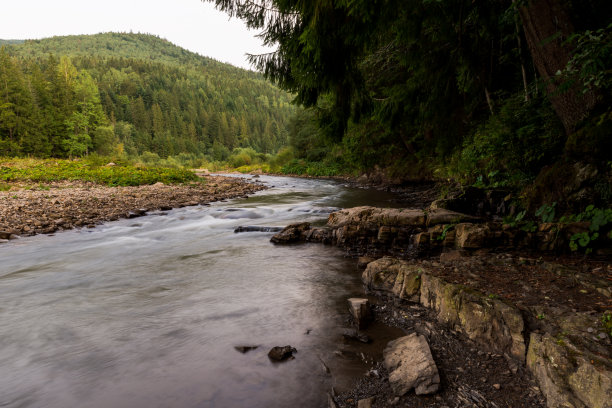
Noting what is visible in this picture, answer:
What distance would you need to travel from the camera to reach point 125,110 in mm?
123750

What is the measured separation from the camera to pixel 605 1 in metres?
4.79

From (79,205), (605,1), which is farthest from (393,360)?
(79,205)

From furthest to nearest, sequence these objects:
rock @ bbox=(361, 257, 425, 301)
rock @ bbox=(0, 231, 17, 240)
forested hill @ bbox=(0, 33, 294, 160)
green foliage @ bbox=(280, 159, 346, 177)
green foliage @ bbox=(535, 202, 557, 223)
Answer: forested hill @ bbox=(0, 33, 294, 160) < green foliage @ bbox=(280, 159, 346, 177) < rock @ bbox=(0, 231, 17, 240) < green foliage @ bbox=(535, 202, 557, 223) < rock @ bbox=(361, 257, 425, 301)

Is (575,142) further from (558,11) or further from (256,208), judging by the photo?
(256,208)

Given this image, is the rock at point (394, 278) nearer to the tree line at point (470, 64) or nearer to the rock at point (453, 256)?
the rock at point (453, 256)

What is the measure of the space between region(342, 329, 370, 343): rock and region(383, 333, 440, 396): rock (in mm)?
324

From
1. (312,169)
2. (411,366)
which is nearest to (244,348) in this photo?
(411,366)

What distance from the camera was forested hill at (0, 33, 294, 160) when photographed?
4162 centimetres

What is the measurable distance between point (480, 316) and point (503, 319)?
0.73 ft

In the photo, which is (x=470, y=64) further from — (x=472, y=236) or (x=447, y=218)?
(x=472, y=236)

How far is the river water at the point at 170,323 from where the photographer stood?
297 cm

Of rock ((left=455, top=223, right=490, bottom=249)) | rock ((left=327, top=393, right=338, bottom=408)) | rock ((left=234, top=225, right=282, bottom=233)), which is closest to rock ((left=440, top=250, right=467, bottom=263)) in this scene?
rock ((left=455, top=223, right=490, bottom=249))

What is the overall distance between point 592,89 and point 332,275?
16.2ft

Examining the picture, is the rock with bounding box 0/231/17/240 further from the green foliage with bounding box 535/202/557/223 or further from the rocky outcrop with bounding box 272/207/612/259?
the green foliage with bounding box 535/202/557/223
